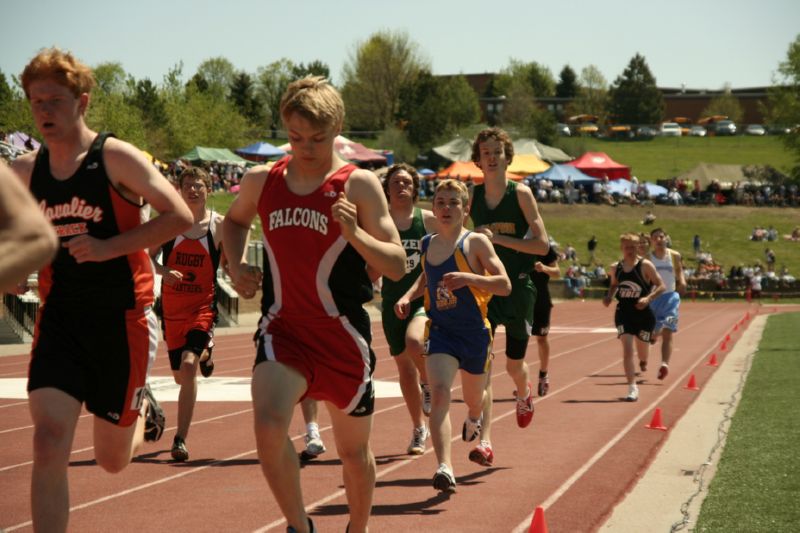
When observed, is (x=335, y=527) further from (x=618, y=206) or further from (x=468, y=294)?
(x=618, y=206)

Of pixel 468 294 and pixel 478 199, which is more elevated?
pixel 478 199

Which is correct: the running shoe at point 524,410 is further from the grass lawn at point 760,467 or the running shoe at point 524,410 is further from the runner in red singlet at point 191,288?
the runner in red singlet at point 191,288

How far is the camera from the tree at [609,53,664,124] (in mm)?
147000

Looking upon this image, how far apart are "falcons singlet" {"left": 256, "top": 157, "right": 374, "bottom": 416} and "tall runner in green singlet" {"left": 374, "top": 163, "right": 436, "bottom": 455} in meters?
3.65

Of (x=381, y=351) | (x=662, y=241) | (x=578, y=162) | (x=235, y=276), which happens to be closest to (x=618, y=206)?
(x=578, y=162)

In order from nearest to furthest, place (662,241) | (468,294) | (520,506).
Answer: (520,506) < (468,294) < (662,241)

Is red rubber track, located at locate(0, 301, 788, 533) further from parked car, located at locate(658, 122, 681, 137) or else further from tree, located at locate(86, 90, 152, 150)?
parked car, located at locate(658, 122, 681, 137)

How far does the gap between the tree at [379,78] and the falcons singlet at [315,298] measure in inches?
4361

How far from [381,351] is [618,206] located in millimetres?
50502

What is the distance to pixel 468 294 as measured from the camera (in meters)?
7.97

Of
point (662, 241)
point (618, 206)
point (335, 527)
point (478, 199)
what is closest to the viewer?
point (335, 527)

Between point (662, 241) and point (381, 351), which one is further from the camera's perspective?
point (381, 351)

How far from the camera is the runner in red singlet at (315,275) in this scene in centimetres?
507

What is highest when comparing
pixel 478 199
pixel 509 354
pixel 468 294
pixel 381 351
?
pixel 478 199
